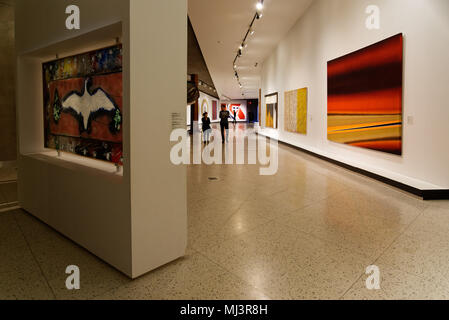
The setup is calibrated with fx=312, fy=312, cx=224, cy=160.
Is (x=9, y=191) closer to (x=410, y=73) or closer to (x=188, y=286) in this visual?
(x=188, y=286)

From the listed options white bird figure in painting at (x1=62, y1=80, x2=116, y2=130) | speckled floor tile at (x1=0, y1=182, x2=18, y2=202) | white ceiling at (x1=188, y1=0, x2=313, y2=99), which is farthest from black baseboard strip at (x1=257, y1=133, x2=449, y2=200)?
speckled floor tile at (x1=0, y1=182, x2=18, y2=202)

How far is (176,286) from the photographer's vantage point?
2.55 m

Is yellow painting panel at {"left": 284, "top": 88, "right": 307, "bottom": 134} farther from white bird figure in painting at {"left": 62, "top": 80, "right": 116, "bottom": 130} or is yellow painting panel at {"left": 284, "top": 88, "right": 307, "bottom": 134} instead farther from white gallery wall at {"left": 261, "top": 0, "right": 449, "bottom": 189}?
white bird figure in painting at {"left": 62, "top": 80, "right": 116, "bottom": 130}

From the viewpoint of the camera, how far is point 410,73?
5.88 m

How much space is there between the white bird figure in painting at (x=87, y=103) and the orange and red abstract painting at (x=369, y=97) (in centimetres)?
555

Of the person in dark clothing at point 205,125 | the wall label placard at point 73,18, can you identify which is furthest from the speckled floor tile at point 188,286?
the person in dark clothing at point 205,125

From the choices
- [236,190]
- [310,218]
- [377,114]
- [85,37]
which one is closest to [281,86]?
[377,114]

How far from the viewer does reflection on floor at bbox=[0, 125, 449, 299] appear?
249cm

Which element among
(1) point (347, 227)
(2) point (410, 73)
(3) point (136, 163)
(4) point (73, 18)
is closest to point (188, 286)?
(3) point (136, 163)

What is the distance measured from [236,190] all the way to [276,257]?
9.44 ft

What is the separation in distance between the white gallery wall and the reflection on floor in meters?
0.85

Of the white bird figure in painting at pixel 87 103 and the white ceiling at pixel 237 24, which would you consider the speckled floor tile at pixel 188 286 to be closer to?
the white bird figure in painting at pixel 87 103

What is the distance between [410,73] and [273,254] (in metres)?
4.81
